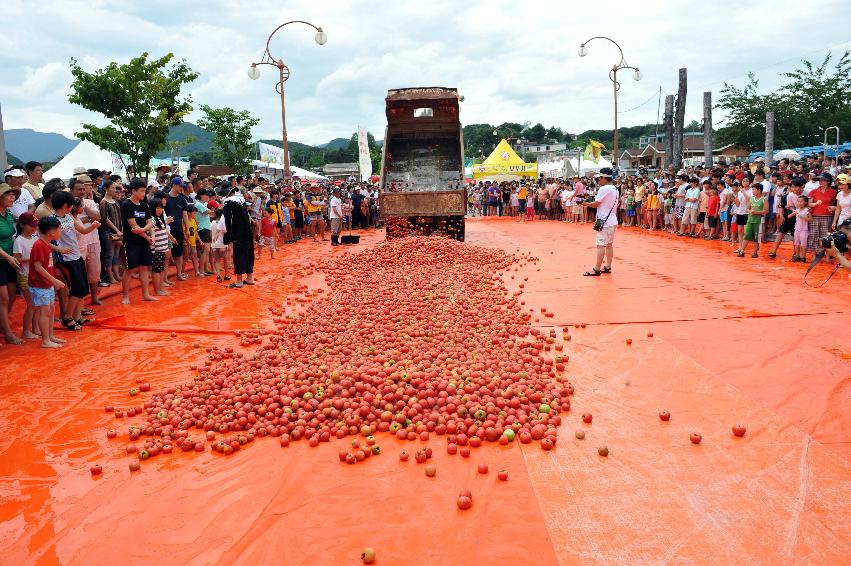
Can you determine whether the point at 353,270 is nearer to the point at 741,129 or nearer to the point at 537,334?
the point at 537,334

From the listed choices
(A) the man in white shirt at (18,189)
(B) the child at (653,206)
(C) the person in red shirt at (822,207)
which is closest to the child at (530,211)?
(B) the child at (653,206)

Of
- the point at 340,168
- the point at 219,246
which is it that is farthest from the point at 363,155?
the point at 340,168

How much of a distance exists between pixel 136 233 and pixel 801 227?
11.8 m

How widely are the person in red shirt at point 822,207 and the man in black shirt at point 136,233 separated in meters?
11.6

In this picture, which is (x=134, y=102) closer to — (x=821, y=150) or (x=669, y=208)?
(x=669, y=208)

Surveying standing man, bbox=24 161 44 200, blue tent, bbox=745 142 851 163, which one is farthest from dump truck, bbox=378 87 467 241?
blue tent, bbox=745 142 851 163

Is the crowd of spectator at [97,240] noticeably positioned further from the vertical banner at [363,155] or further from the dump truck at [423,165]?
the vertical banner at [363,155]

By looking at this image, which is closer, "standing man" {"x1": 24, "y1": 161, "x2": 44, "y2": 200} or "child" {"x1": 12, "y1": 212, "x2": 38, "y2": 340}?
"child" {"x1": 12, "y1": 212, "x2": 38, "y2": 340}

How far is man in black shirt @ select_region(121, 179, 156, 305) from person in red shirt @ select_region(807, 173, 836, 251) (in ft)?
38.0

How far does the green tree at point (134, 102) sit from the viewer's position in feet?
48.2

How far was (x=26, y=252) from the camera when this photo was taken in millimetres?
6527

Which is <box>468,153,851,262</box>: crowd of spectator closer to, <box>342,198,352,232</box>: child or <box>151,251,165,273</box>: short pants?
<box>342,198,352,232</box>: child

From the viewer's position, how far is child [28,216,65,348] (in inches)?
246

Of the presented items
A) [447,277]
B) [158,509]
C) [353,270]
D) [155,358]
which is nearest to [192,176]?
[353,270]
